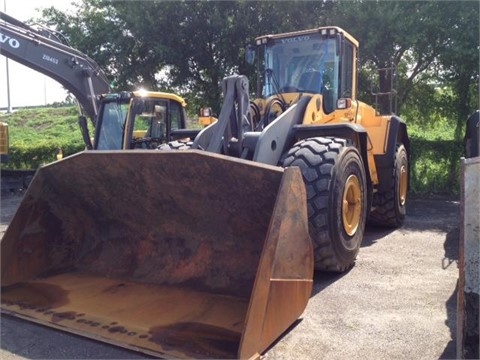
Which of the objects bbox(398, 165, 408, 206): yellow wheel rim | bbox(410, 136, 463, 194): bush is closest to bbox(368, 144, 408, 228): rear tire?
bbox(398, 165, 408, 206): yellow wheel rim

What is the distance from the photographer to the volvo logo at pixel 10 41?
328 inches

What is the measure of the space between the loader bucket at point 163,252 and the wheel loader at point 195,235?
1cm

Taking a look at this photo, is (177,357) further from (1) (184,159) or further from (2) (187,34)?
(2) (187,34)

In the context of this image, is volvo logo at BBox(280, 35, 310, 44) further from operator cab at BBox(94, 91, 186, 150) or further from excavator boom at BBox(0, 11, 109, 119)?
excavator boom at BBox(0, 11, 109, 119)

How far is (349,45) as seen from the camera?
6258 millimetres

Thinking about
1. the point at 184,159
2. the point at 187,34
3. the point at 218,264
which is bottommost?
the point at 218,264

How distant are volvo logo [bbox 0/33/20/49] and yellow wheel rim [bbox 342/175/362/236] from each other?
6.39 m

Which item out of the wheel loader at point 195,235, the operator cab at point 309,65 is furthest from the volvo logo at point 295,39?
the wheel loader at point 195,235

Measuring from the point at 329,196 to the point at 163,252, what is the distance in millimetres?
1506

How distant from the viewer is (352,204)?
5.04 m

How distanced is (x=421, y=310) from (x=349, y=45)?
3.55m

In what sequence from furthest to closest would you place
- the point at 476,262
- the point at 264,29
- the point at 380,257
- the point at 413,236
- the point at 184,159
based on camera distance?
1. the point at 264,29
2. the point at 413,236
3. the point at 380,257
4. the point at 184,159
5. the point at 476,262

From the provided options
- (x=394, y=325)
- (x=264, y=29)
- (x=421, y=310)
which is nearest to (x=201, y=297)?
(x=394, y=325)

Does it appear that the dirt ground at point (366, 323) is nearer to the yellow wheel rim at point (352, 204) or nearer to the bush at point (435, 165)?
the yellow wheel rim at point (352, 204)
